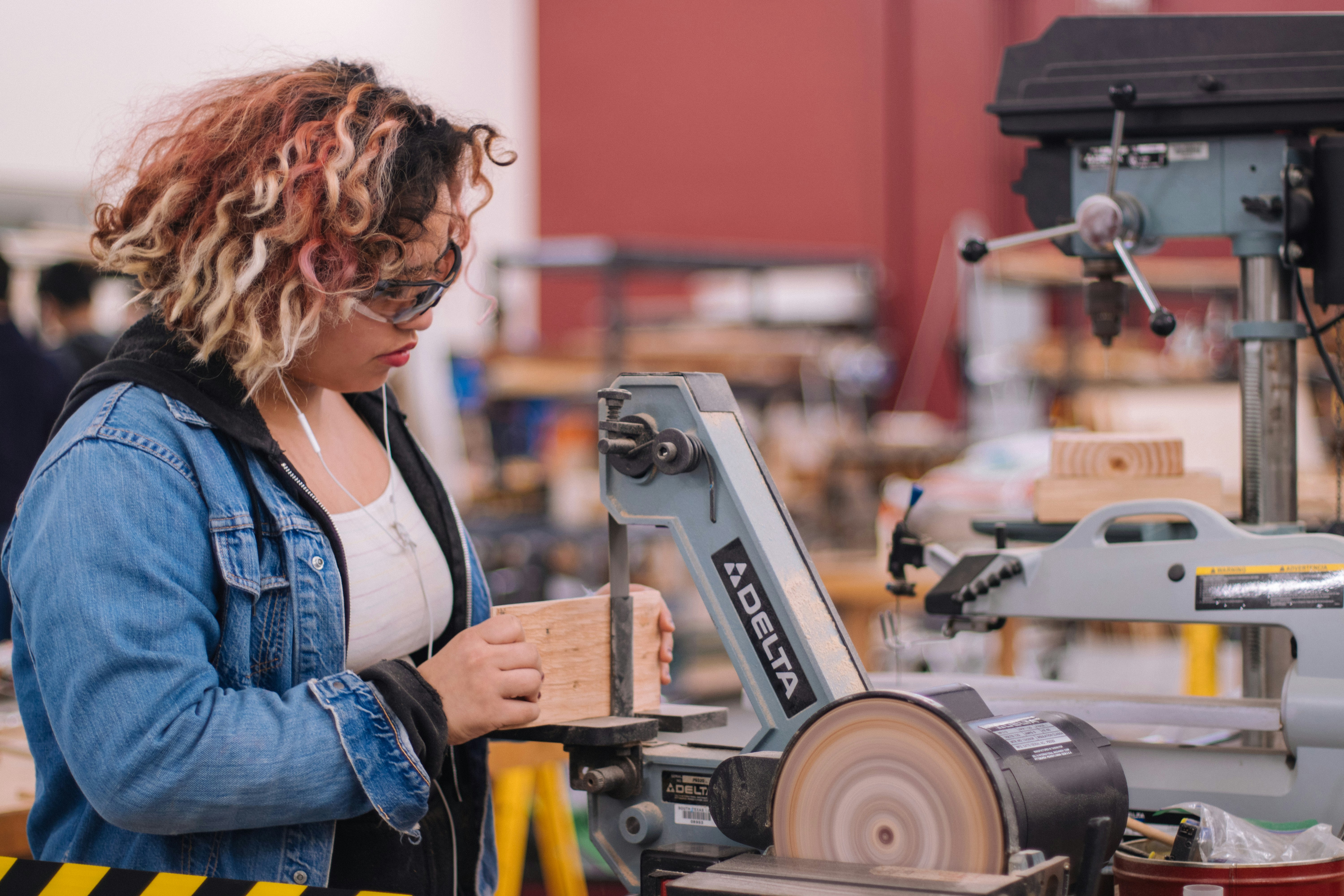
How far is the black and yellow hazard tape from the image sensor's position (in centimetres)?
109

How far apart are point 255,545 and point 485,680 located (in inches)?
10.0

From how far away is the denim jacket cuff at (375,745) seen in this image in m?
1.14

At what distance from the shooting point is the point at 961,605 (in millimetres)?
1561

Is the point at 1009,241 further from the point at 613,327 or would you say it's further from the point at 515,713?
the point at 613,327

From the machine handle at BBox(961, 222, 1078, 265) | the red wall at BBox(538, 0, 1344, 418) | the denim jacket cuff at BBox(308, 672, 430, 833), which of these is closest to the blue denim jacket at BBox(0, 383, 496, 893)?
the denim jacket cuff at BBox(308, 672, 430, 833)

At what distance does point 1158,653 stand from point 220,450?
4.91 m

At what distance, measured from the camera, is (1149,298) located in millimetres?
1557

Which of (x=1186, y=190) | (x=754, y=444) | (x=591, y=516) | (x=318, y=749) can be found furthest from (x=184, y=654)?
(x=591, y=516)

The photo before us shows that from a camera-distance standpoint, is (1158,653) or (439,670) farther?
(1158,653)

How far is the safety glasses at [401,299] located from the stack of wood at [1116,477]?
2.88 feet

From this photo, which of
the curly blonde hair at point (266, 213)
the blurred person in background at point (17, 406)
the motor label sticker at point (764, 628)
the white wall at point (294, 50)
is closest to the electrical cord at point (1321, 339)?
the motor label sticker at point (764, 628)

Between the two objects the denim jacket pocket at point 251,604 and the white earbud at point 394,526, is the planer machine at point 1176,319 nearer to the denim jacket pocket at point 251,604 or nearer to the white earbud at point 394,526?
the white earbud at point 394,526

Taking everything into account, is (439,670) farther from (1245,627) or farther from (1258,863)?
(1245,627)

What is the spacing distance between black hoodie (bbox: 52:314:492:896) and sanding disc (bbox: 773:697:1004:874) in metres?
0.34
